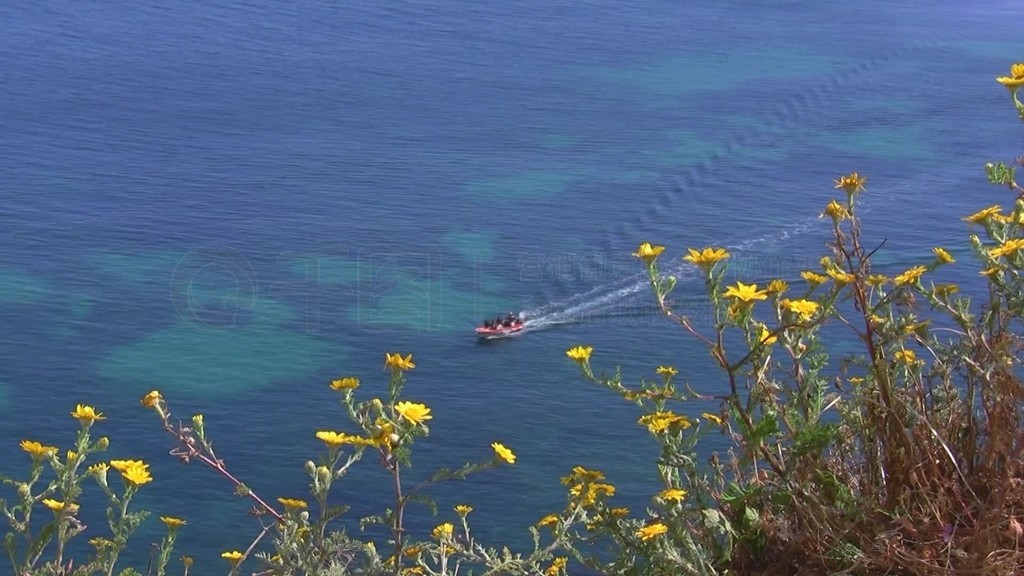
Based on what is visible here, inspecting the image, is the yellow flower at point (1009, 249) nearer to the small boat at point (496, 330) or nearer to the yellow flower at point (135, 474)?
the yellow flower at point (135, 474)

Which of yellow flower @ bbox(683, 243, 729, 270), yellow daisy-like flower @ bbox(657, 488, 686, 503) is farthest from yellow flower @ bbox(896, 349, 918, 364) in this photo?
yellow daisy-like flower @ bbox(657, 488, 686, 503)

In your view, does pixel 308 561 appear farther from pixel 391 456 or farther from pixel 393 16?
pixel 393 16

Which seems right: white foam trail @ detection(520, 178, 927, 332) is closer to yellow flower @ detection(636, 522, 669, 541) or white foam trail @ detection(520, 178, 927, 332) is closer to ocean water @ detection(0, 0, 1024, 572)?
ocean water @ detection(0, 0, 1024, 572)

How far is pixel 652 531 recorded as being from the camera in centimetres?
360

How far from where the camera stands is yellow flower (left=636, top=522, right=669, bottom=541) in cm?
360

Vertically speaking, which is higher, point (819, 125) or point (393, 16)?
point (393, 16)

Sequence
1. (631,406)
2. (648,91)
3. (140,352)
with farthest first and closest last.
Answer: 1. (648,91)
2. (140,352)
3. (631,406)

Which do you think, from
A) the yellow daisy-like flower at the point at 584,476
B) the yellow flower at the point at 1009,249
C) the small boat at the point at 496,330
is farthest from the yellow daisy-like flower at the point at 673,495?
the small boat at the point at 496,330

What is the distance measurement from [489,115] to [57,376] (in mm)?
17151

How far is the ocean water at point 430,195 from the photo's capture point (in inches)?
1060

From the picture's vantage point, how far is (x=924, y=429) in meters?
3.75

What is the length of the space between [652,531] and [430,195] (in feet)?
108

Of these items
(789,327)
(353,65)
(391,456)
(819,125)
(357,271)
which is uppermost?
(353,65)

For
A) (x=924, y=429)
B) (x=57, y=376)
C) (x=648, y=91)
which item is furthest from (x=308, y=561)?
(x=648, y=91)
